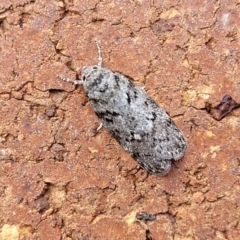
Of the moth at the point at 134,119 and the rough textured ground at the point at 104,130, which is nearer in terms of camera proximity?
the rough textured ground at the point at 104,130

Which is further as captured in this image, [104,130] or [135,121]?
[135,121]

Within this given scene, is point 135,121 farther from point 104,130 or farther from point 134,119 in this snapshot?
point 104,130

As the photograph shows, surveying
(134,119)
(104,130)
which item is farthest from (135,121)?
(104,130)

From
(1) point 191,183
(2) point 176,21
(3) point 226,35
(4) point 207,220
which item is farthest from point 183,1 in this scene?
(4) point 207,220

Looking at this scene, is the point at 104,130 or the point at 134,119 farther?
the point at 134,119

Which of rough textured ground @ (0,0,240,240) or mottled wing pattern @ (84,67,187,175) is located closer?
rough textured ground @ (0,0,240,240)

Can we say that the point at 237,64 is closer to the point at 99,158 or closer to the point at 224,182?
the point at 224,182

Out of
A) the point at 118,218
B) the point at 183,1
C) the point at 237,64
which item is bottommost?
the point at 118,218

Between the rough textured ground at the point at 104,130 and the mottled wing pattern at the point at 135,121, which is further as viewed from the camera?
the mottled wing pattern at the point at 135,121
